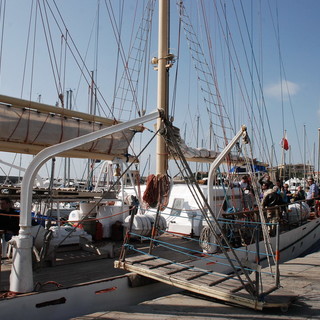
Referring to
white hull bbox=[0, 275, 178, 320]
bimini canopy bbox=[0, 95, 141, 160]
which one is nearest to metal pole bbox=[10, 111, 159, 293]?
white hull bbox=[0, 275, 178, 320]

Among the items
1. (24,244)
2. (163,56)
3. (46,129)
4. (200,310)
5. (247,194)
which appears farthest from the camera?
(247,194)

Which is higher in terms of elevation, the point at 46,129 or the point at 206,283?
the point at 46,129

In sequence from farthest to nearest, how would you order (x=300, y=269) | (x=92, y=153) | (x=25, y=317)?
1. (x=92, y=153)
2. (x=300, y=269)
3. (x=25, y=317)

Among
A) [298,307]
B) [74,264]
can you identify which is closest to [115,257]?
[74,264]

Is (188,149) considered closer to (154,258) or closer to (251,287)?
(154,258)

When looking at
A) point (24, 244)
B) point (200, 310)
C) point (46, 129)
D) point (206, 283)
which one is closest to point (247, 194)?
point (46, 129)

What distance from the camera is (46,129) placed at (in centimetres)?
838

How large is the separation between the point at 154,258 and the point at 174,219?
414 centimetres

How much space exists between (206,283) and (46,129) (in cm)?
524

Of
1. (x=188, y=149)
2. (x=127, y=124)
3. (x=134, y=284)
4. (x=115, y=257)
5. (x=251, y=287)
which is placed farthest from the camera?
(x=188, y=149)

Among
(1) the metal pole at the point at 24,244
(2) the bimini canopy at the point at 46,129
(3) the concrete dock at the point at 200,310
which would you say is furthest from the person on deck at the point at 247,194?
(1) the metal pole at the point at 24,244

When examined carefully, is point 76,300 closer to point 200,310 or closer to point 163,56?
point 200,310

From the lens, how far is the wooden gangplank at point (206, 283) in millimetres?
4879

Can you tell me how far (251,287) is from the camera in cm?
502
